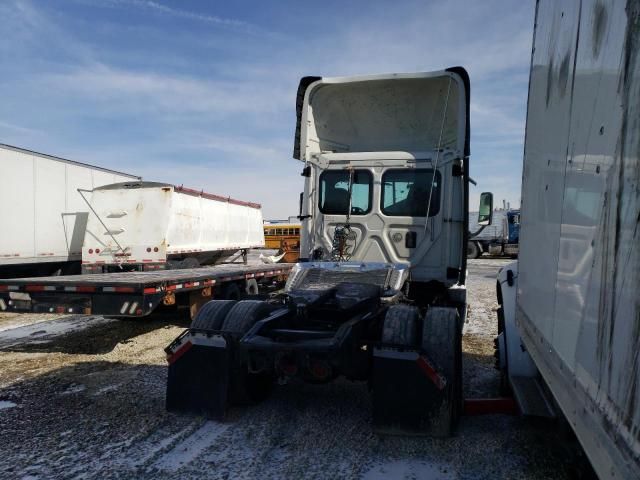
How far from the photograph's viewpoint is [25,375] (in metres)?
5.91

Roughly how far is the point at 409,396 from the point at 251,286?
6.84 meters

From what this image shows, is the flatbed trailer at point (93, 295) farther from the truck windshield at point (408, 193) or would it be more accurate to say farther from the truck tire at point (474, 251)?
the truck tire at point (474, 251)

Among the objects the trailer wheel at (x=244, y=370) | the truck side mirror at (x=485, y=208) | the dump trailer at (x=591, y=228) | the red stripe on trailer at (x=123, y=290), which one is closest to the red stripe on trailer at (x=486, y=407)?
the dump trailer at (x=591, y=228)

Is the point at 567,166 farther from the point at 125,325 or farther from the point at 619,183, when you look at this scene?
the point at 125,325

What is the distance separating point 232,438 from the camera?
405cm

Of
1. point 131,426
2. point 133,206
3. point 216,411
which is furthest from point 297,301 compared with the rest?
point 133,206

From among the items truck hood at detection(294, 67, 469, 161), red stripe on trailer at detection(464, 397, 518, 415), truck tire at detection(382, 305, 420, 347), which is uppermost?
truck hood at detection(294, 67, 469, 161)

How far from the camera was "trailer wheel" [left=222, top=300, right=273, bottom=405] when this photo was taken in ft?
14.6

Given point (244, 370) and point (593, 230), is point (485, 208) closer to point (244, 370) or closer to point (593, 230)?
point (244, 370)

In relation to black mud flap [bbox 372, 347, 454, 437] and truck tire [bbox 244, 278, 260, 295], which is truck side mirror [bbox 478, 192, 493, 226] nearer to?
black mud flap [bbox 372, 347, 454, 437]

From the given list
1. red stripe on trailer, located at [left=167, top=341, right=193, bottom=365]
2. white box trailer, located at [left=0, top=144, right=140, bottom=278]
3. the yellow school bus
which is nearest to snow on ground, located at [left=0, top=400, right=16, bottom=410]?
red stripe on trailer, located at [left=167, top=341, right=193, bottom=365]

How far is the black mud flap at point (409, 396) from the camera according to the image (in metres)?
3.74

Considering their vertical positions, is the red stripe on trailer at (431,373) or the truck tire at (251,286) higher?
the red stripe on trailer at (431,373)

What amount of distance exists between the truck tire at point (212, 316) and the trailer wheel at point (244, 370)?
7cm
